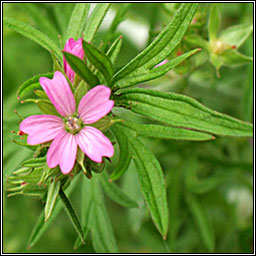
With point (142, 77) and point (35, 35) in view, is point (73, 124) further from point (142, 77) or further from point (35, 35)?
point (35, 35)

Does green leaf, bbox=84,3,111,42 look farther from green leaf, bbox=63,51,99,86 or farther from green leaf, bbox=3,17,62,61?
green leaf, bbox=63,51,99,86

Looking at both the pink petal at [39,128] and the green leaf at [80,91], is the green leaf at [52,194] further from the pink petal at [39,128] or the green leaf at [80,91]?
the green leaf at [80,91]

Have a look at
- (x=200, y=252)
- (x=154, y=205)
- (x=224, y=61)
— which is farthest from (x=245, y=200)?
(x=154, y=205)

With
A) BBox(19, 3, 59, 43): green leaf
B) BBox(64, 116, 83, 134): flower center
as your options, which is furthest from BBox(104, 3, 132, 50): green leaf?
BBox(64, 116, 83, 134): flower center

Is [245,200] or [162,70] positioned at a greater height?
[162,70]

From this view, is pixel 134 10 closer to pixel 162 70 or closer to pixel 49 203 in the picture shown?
pixel 162 70

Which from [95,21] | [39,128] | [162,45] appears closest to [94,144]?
[39,128]

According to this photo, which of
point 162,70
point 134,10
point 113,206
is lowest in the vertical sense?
point 113,206
